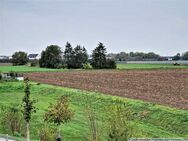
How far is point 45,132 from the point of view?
49.4 m

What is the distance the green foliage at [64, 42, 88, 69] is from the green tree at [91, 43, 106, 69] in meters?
4.52

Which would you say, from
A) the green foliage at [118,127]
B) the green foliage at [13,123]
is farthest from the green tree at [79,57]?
the green foliage at [118,127]

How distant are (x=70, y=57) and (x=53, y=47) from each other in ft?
27.2

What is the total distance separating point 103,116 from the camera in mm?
63781

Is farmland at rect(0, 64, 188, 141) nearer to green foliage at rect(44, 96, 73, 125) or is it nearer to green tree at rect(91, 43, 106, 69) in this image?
green foliage at rect(44, 96, 73, 125)

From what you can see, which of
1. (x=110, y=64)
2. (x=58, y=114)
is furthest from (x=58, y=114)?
(x=110, y=64)

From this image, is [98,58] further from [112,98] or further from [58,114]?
[58,114]

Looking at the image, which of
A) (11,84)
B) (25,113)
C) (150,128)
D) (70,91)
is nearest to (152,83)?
(70,91)

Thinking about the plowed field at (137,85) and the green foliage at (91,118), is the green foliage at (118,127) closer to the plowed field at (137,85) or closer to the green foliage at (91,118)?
the green foliage at (91,118)

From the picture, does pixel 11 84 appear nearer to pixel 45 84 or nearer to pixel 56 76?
pixel 45 84

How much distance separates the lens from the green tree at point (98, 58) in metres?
155

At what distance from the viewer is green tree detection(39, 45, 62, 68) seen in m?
167

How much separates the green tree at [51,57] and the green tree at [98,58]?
11722 millimetres

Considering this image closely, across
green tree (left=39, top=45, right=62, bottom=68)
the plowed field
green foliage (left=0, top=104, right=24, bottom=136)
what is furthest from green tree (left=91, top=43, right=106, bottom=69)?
green foliage (left=0, top=104, right=24, bottom=136)
